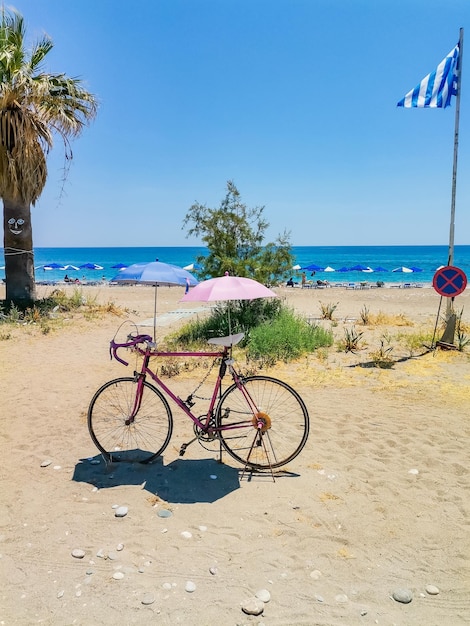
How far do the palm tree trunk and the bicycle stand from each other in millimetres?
10965

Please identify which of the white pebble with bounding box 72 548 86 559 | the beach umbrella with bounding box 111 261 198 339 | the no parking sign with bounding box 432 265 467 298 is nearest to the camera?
the white pebble with bounding box 72 548 86 559

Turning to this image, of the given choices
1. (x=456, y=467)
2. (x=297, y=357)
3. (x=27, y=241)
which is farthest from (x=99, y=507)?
(x=27, y=241)

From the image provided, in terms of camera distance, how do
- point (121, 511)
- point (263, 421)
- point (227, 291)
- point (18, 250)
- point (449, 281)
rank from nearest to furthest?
point (121, 511) < point (263, 421) < point (227, 291) < point (449, 281) < point (18, 250)

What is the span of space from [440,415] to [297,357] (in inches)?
145

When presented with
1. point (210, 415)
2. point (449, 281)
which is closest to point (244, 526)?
point (210, 415)

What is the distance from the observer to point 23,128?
1350cm

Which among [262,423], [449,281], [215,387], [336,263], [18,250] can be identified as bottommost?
[262,423]

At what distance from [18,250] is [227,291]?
39.4 feet

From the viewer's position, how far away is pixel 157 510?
12.8 feet

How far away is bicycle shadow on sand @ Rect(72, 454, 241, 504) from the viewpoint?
4.18m

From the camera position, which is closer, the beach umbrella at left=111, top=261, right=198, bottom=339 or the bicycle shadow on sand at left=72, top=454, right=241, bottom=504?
the bicycle shadow on sand at left=72, top=454, right=241, bottom=504

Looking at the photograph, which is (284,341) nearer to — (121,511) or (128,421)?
(128,421)

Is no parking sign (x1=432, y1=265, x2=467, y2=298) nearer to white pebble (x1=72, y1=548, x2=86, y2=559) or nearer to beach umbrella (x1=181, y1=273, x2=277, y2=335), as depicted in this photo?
beach umbrella (x1=181, y1=273, x2=277, y2=335)

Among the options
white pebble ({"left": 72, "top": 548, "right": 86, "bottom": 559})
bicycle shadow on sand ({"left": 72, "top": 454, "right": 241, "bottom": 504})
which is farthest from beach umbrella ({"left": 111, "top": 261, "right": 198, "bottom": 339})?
white pebble ({"left": 72, "top": 548, "right": 86, "bottom": 559})
